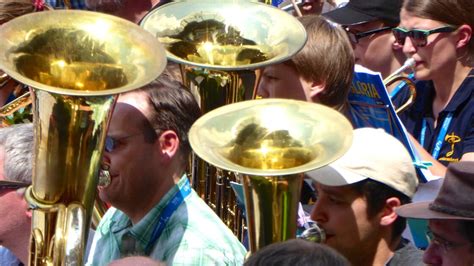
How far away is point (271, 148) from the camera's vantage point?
379 cm

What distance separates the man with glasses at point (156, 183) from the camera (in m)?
3.87

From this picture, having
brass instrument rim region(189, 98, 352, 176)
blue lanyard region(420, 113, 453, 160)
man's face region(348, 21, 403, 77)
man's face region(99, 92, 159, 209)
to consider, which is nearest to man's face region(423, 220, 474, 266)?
brass instrument rim region(189, 98, 352, 176)

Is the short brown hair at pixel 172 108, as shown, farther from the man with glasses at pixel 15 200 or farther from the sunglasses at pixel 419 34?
the sunglasses at pixel 419 34

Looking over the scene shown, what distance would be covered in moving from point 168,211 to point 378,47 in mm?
2361

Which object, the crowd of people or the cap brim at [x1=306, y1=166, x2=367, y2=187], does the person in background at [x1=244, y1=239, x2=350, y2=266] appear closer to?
the crowd of people

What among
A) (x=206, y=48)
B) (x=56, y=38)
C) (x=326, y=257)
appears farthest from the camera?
(x=206, y=48)

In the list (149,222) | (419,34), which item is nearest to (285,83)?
(419,34)

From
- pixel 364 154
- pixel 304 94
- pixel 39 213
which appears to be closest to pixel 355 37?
pixel 304 94

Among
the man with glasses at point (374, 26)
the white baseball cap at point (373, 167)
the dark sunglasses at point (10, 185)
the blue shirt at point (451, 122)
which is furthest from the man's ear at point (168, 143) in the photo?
the man with glasses at point (374, 26)

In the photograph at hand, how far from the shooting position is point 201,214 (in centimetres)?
393

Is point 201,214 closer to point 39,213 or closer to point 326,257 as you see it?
point 39,213

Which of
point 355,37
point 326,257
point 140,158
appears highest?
point 326,257

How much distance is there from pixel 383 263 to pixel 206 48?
3.93ft

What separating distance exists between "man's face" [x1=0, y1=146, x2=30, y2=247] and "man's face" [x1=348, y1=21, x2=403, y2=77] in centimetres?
225
